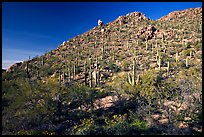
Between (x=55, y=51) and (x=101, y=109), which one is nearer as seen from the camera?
(x=101, y=109)

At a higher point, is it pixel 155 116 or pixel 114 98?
pixel 114 98

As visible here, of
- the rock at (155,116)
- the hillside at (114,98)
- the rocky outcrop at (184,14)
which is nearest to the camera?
the hillside at (114,98)

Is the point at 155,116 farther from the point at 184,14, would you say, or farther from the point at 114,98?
the point at 184,14

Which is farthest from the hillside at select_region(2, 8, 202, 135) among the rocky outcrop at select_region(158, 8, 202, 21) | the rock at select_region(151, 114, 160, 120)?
the rocky outcrop at select_region(158, 8, 202, 21)

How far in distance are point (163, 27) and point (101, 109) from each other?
80.0 feet

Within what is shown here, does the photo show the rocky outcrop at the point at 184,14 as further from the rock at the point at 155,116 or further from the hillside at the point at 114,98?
the rock at the point at 155,116

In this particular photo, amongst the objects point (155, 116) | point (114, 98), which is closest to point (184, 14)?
point (114, 98)

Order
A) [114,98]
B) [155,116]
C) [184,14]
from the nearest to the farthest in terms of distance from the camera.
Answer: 1. [155,116]
2. [114,98]
3. [184,14]

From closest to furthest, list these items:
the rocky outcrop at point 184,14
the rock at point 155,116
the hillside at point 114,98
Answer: the hillside at point 114,98
the rock at point 155,116
the rocky outcrop at point 184,14

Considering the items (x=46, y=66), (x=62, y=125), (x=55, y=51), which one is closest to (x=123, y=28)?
(x=55, y=51)

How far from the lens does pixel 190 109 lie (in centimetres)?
1051

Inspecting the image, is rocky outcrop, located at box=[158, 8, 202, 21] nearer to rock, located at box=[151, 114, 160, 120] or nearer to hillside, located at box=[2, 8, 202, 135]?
hillside, located at box=[2, 8, 202, 135]

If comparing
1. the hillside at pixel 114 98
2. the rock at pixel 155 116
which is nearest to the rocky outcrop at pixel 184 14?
the hillside at pixel 114 98

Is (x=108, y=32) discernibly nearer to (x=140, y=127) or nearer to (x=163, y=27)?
(x=163, y=27)
